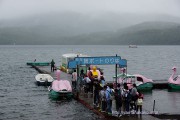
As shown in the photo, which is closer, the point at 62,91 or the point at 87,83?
the point at 87,83

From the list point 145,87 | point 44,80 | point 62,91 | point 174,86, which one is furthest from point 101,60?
point 44,80

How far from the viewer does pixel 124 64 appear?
29938mm

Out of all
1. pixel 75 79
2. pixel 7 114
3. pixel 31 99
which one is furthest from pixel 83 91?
pixel 7 114

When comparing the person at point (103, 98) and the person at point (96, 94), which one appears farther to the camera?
the person at point (96, 94)

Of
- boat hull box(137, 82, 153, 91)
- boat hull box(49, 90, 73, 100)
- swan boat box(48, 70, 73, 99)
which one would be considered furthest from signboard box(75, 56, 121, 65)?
boat hull box(137, 82, 153, 91)

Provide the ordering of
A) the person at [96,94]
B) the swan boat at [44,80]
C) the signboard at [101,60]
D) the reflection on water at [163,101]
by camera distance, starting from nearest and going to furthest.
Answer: the person at [96,94], the reflection on water at [163,101], the signboard at [101,60], the swan boat at [44,80]

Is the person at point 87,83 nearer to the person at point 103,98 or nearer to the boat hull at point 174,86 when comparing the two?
the person at point 103,98

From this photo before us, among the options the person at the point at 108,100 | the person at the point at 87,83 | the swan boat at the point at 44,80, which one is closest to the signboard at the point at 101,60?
the person at the point at 87,83

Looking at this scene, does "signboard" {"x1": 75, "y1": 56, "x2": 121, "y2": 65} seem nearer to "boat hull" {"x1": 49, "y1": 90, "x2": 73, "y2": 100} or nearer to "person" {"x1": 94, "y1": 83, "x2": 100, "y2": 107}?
"person" {"x1": 94, "y1": 83, "x2": 100, "y2": 107}

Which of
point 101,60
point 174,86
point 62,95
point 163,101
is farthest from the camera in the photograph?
point 174,86

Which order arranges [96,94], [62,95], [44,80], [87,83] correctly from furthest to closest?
1. [44,80]
2. [62,95]
3. [87,83]
4. [96,94]

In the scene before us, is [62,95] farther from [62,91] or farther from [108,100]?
[108,100]

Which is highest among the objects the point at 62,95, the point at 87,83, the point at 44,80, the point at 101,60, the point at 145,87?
the point at 101,60

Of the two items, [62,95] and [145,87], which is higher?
[145,87]
